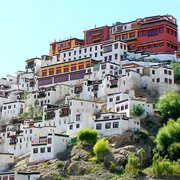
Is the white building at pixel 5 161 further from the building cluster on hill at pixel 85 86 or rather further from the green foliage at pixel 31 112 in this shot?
the green foliage at pixel 31 112

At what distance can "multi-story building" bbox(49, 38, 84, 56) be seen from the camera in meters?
92.9

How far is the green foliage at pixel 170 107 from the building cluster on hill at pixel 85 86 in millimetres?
1584

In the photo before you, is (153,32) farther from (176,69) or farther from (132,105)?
(132,105)

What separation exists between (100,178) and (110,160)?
3003 millimetres

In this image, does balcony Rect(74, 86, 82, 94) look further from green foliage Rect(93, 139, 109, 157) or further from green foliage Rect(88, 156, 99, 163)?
green foliage Rect(88, 156, 99, 163)

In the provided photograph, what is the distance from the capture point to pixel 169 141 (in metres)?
55.8

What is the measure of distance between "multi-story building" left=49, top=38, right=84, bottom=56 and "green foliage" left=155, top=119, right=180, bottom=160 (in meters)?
39.2

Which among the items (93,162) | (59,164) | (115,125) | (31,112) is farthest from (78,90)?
(93,162)

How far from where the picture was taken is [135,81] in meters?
71.9

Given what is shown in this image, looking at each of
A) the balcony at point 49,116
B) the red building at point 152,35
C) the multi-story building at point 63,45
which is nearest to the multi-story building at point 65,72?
the red building at point 152,35

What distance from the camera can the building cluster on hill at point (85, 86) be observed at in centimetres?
6293

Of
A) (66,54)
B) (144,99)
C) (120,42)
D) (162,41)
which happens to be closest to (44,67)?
(66,54)

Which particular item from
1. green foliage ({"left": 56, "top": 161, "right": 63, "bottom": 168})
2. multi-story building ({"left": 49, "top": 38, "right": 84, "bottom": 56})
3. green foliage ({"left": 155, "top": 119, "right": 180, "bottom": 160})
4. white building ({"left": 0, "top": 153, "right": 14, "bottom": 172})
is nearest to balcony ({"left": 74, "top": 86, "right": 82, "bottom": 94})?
white building ({"left": 0, "top": 153, "right": 14, "bottom": 172})

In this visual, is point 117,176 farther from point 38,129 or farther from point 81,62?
point 81,62
